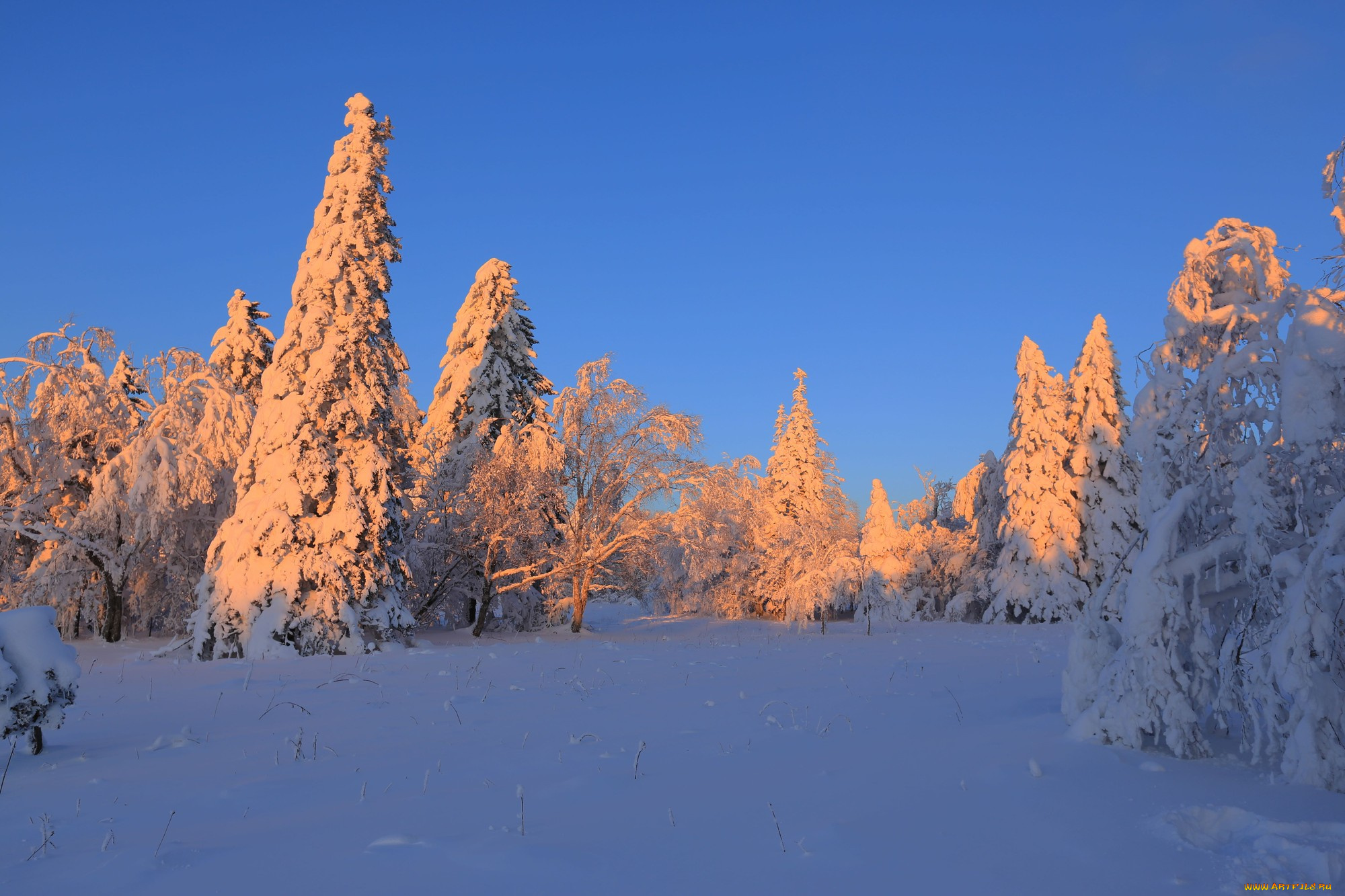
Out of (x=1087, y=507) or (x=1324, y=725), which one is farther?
(x=1087, y=507)

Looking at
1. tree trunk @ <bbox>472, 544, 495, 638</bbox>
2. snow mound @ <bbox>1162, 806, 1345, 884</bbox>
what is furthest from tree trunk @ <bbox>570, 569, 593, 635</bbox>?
snow mound @ <bbox>1162, 806, 1345, 884</bbox>

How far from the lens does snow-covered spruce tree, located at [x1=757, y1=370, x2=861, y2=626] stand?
28.3 m

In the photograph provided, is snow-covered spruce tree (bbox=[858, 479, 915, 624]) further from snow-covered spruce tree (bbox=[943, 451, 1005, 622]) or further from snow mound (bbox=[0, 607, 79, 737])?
snow mound (bbox=[0, 607, 79, 737])

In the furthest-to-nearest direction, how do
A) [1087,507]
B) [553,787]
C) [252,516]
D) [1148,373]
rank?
[1087,507] < [252,516] < [1148,373] < [553,787]

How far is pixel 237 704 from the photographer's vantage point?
29.9 ft

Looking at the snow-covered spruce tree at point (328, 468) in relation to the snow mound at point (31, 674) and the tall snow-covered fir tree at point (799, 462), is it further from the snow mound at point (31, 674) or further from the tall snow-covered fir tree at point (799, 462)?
the tall snow-covered fir tree at point (799, 462)

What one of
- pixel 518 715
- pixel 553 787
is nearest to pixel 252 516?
pixel 518 715

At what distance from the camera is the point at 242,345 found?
1121 inches

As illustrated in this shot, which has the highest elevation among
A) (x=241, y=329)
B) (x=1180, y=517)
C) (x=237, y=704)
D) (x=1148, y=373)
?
(x=241, y=329)

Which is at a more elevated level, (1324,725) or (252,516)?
(252,516)

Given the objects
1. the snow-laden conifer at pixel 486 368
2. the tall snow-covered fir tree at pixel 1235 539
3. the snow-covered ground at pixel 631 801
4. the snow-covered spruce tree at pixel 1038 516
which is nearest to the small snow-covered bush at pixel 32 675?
the snow-covered ground at pixel 631 801

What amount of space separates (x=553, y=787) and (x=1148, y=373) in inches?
238

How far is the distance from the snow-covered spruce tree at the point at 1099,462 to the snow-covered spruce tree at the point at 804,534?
363 inches

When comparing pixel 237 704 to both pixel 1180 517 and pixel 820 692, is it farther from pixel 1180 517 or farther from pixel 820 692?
pixel 1180 517
